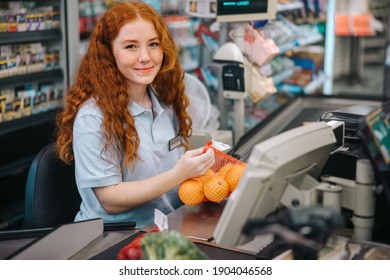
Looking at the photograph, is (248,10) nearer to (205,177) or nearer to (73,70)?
(73,70)

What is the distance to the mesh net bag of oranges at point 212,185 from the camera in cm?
226

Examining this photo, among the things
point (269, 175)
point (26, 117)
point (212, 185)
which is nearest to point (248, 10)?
point (26, 117)

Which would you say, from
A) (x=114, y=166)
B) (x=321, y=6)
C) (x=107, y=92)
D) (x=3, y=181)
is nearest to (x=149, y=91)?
(x=107, y=92)

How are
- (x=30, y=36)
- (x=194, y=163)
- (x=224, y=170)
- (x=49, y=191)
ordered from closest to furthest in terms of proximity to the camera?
(x=194, y=163) → (x=224, y=170) → (x=49, y=191) → (x=30, y=36)

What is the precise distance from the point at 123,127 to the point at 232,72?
178 cm

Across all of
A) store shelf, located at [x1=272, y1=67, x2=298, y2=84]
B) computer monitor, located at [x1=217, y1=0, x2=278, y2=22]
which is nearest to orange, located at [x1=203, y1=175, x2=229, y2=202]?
computer monitor, located at [x1=217, y1=0, x2=278, y2=22]

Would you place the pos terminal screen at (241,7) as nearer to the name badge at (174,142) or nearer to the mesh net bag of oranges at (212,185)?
the name badge at (174,142)

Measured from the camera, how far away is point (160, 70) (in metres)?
2.63

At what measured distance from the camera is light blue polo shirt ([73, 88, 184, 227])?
7.50 ft

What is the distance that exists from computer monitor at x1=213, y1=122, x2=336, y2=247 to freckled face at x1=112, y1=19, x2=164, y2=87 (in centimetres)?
87

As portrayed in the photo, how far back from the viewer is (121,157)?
7.91 feet

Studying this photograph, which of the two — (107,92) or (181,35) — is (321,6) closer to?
(181,35)

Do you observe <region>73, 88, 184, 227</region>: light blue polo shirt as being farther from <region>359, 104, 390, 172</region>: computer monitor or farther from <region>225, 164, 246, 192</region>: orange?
<region>359, 104, 390, 172</region>: computer monitor

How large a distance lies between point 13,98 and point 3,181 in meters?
0.64
